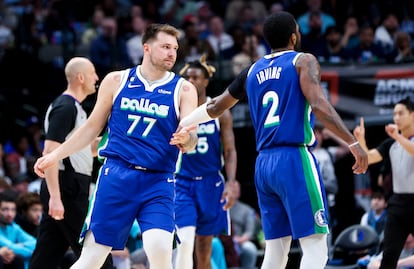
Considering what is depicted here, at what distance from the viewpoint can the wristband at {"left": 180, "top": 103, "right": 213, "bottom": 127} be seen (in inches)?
289

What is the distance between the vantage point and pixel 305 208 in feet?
22.5

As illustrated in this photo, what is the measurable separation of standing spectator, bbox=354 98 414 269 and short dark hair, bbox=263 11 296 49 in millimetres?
2442

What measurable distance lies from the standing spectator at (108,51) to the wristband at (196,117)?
22.0 feet

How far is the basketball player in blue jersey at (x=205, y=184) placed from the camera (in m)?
9.55

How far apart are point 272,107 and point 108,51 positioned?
8.11 meters

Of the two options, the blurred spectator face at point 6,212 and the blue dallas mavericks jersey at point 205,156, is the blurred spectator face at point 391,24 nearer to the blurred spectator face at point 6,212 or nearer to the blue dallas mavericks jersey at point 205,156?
the blue dallas mavericks jersey at point 205,156

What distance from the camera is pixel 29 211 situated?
11.3 m

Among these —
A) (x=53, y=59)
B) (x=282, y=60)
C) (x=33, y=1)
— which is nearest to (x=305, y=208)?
(x=282, y=60)

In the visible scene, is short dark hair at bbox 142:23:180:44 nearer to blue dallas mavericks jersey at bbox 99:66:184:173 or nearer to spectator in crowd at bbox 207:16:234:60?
blue dallas mavericks jersey at bbox 99:66:184:173

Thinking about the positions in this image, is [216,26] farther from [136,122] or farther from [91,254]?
[91,254]

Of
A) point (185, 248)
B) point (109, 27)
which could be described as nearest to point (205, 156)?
point (185, 248)

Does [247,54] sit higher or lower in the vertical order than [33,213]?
higher

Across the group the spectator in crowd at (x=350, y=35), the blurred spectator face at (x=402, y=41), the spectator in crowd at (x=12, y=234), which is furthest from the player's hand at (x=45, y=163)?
the spectator in crowd at (x=350, y=35)

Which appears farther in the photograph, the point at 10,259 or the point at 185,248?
the point at 10,259
